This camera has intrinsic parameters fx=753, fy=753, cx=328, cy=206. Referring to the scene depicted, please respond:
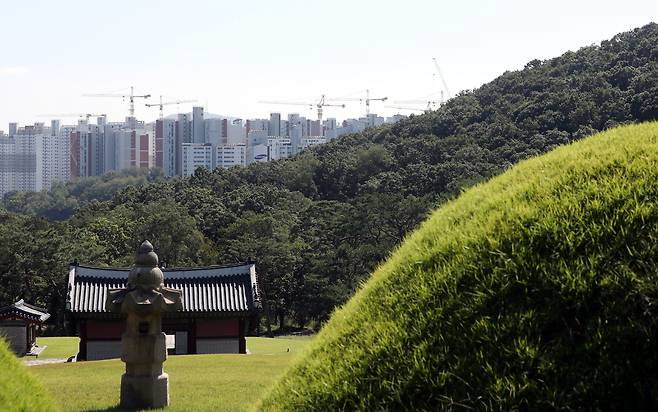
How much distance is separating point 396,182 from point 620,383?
4546 centimetres

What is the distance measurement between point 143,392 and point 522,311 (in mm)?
9154

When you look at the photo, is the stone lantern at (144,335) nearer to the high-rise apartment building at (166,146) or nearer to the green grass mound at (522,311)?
the green grass mound at (522,311)

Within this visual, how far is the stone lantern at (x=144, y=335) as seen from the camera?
11.1 metres

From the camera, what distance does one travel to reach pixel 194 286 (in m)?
20.8

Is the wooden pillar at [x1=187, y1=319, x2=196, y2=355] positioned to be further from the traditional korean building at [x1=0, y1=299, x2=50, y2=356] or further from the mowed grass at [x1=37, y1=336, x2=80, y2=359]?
the traditional korean building at [x1=0, y1=299, x2=50, y2=356]

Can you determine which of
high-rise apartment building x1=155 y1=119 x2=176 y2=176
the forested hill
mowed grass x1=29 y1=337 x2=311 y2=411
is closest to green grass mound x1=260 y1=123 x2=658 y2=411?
mowed grass x1=29 y1=337 x2=311 y2=411

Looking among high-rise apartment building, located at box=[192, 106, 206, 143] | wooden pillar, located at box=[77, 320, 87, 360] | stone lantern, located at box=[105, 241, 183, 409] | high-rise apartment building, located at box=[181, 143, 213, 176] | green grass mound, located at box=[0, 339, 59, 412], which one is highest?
high-rise apartment building, located at box=[192, 106, 206, 143]

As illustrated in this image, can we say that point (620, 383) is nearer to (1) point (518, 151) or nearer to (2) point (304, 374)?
(2) point (304, 374)

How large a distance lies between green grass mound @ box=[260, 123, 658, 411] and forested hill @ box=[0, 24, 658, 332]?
74.4ft

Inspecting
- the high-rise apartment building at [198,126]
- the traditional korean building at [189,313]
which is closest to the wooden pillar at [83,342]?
the traditional korean building at [189,313]

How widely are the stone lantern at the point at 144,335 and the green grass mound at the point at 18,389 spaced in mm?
6770

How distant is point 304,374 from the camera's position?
3541 mm

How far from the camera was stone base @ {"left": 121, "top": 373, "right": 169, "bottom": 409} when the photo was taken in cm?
1113

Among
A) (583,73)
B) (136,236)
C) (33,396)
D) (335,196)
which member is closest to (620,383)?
(33,396)
